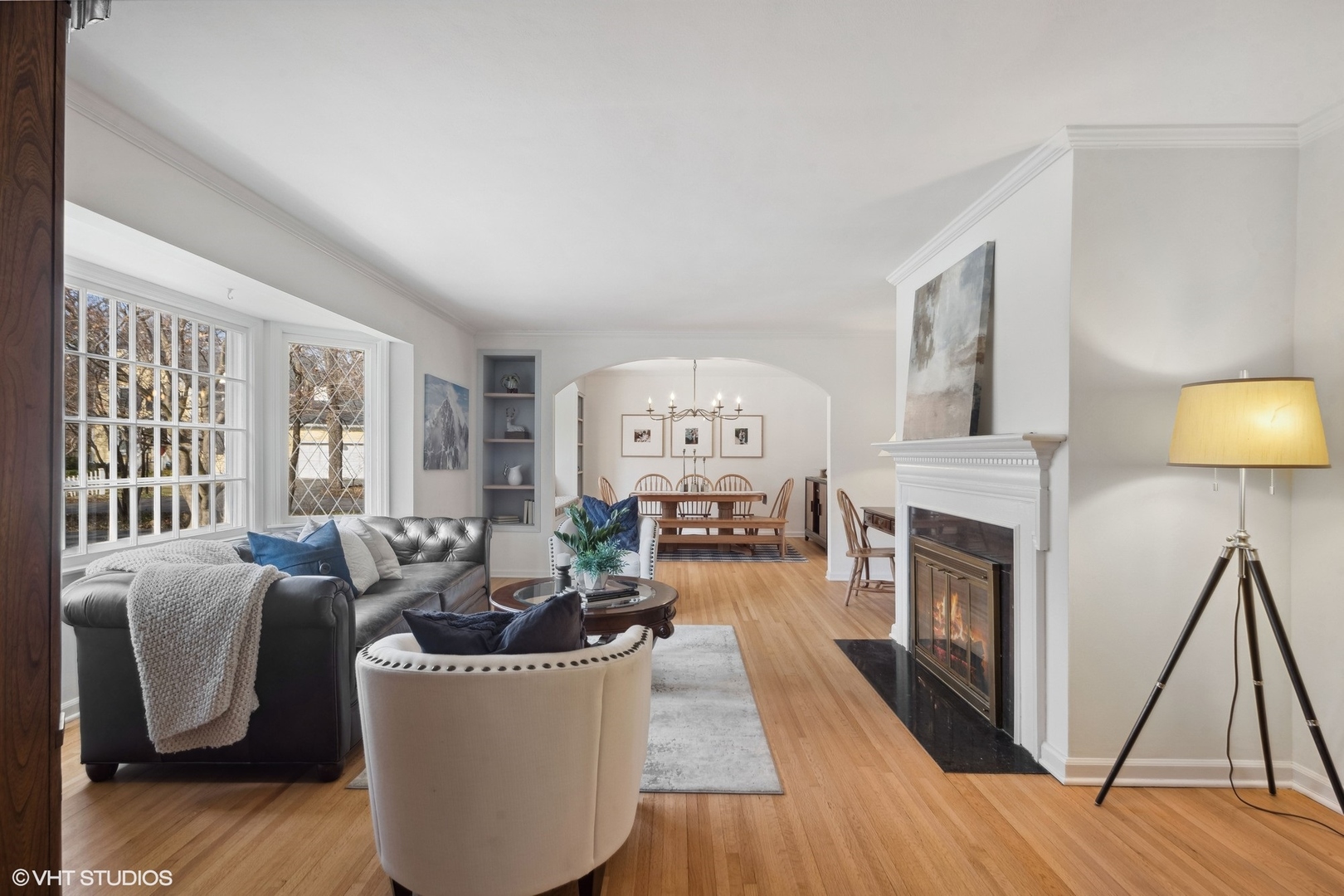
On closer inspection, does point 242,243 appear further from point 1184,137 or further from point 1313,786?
point 1313,786

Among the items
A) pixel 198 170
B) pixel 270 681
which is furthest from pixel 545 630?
pixel 198 170

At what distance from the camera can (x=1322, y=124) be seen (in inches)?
93.2

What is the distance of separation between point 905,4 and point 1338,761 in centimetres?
289

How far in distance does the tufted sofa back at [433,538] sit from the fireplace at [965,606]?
9.44 feet

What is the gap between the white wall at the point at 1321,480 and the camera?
2318mm

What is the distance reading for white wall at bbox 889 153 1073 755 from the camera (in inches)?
99.9

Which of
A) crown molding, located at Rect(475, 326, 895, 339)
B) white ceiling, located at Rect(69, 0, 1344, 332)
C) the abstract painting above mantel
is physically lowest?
the abstract painting above mantel

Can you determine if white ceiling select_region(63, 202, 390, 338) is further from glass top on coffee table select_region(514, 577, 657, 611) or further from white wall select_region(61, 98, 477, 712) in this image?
glass top on coffee table select_region(514, 577, 657, 611)

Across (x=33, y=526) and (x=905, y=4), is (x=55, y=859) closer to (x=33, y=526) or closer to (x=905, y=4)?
(x=33, y=526)

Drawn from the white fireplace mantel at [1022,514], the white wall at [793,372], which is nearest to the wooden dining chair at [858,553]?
the white wall at [793,372]

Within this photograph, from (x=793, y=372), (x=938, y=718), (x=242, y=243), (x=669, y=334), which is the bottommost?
(x=938, y=718)

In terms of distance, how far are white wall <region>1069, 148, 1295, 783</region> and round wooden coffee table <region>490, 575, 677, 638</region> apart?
173 cm

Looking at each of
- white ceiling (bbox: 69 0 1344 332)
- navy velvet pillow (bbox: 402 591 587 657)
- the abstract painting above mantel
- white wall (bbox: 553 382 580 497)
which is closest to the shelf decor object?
white ceiling (bbox: 69 0 1344 332)

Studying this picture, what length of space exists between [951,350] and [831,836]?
→ 2375 millimetres
